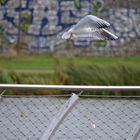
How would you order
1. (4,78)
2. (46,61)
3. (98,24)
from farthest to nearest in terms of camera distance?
(46,61), (4,78), (98,24)

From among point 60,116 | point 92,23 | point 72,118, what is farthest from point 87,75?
point 60,116

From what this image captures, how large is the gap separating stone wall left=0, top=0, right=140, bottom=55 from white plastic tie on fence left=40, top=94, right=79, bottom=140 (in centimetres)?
1746

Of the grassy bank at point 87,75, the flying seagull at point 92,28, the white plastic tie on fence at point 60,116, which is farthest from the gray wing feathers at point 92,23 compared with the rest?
the grassy bank at point 87,75

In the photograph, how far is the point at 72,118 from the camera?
4023 millimetres

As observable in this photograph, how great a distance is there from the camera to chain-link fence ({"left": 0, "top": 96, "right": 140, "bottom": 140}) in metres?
3.93

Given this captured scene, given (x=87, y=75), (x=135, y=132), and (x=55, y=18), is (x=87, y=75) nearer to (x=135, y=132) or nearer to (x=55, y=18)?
(x=135, y=132)

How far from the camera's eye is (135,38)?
21188mm

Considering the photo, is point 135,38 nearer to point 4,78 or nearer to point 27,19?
point 27,19

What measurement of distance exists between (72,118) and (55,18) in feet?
59.0

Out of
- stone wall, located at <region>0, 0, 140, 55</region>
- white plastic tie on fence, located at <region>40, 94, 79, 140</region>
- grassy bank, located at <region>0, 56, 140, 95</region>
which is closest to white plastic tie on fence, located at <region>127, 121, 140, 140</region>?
white plastic tie on fence, located at <region>40, 94, 79, 140</region>

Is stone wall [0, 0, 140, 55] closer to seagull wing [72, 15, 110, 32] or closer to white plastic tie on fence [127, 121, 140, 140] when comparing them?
seagull wing [72, 15, 110, 32]

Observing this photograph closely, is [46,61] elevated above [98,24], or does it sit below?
below

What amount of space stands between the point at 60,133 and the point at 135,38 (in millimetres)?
17428

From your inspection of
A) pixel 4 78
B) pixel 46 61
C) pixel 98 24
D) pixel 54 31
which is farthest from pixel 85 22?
pixel 54 31
